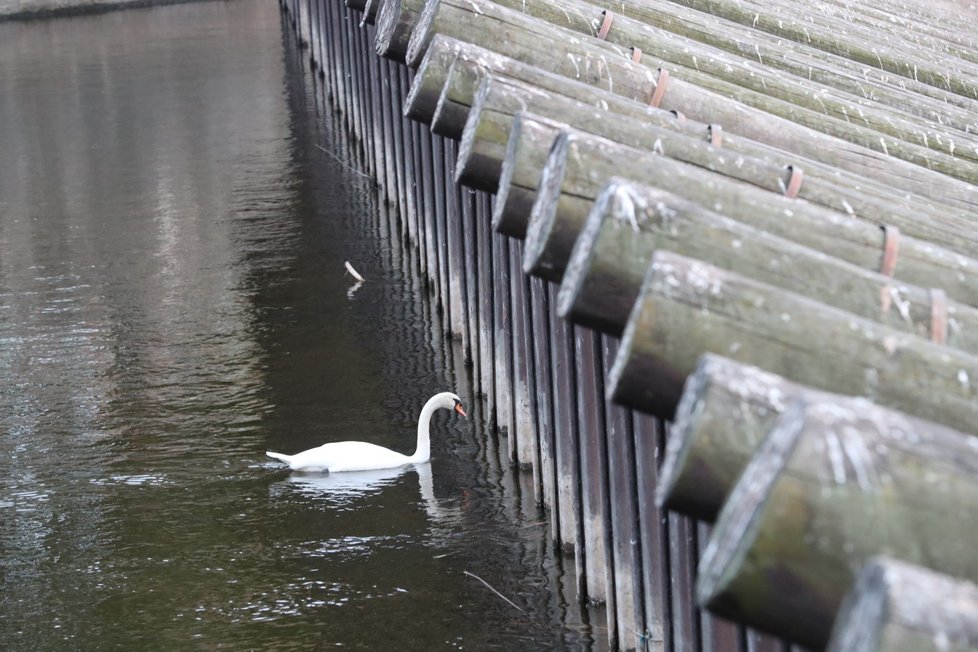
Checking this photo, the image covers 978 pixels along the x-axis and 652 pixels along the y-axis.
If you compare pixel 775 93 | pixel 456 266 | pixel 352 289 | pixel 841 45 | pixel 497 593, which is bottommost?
pixel 352 289

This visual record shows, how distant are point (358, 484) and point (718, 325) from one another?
19.7ft

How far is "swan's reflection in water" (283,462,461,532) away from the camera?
27.8 ft

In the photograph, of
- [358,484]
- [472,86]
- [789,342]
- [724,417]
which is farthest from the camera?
[358,484]

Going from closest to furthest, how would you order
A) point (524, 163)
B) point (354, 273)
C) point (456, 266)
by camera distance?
point (524, 163) → point (456, 266) → point (354, 273)

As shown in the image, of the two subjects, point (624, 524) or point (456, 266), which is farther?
point (456, 266)

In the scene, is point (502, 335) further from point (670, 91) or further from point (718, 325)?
point (718, 325)

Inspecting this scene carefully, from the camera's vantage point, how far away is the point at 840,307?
127 inches

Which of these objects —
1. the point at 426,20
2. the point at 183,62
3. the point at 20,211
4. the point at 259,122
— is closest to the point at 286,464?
the point at 426,20

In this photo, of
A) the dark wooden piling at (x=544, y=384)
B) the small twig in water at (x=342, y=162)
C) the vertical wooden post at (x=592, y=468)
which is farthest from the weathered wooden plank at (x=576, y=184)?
the small twig in water at (x=342, y=162)

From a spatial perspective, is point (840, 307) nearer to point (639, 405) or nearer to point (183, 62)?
point (639, 405)

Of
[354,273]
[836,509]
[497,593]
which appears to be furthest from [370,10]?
[836,509]

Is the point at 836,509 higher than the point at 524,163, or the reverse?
the point at 524,163

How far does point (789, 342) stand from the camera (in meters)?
2.86

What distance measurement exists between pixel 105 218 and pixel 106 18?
61.8 ft
